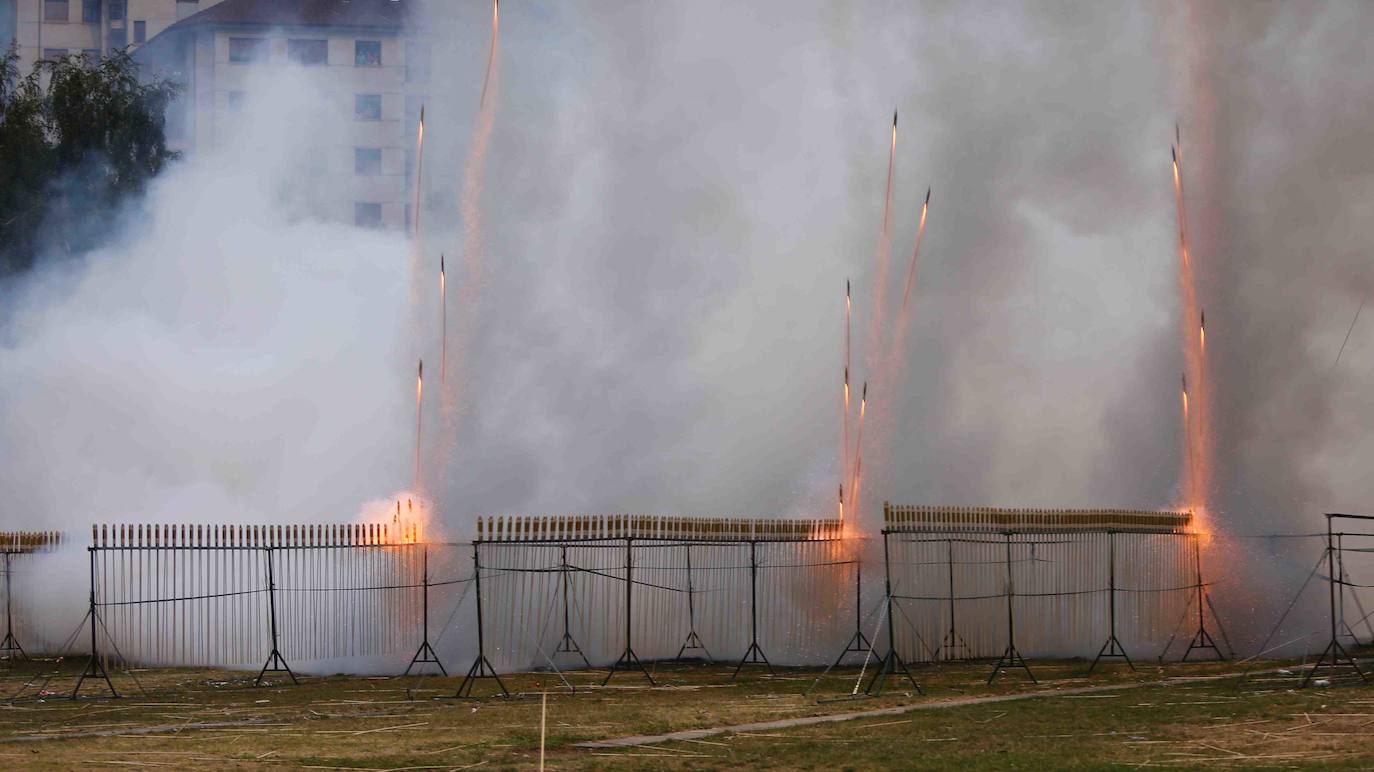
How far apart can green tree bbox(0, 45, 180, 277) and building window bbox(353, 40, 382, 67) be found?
103 feet

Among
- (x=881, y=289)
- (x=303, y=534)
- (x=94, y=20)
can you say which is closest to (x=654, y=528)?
(x=303, y=534)

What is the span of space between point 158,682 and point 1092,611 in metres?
18.1

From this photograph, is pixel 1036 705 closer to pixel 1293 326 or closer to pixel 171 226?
pixel 1293 326

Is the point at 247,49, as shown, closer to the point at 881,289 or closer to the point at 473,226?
the point at 473,226

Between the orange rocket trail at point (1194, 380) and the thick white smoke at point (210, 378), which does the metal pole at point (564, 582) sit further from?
the orange rocket trail at point (1194, 380)

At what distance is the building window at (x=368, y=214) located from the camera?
82250 mm

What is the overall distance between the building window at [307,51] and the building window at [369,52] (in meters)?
2.18

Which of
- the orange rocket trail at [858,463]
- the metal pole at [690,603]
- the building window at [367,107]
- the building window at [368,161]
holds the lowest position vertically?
the metal pole at [690,603]

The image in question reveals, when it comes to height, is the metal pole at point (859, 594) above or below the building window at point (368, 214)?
below

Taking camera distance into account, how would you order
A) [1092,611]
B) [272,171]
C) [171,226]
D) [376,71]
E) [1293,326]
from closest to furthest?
[1092,611]
[1293,326]
[171,226]
[272,171]
[376,71]

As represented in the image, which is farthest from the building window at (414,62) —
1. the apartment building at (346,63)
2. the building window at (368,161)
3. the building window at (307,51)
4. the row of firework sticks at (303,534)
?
the row of firework sticks at (303,534)

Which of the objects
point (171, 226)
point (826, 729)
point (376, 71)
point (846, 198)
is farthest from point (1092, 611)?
point (376, 71)

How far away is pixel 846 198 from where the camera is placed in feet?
133

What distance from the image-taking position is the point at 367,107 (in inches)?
3423
